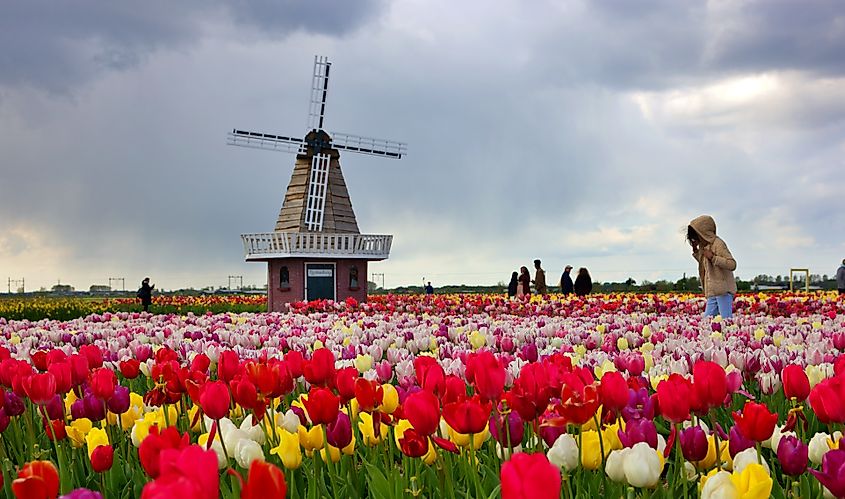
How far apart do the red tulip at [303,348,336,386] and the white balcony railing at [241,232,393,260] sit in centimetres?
2340

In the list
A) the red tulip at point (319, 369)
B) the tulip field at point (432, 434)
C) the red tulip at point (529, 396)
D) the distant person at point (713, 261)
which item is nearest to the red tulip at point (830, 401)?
the tulip field at point (432, 434)

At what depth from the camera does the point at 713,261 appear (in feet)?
39.4

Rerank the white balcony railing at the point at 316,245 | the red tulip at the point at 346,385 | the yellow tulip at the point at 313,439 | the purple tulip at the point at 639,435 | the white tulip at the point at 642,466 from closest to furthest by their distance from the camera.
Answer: the white tulip at the point at 642,466 → the purple tulip at the point at 639,435 → the yellow tulip at the point at 313,439 → the red tulip at the point at 346,385 → the white balcony railing at the point at 316,245

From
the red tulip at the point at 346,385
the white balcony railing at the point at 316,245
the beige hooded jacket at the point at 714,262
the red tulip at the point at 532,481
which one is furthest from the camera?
the white balcony railing at the point at 316,245

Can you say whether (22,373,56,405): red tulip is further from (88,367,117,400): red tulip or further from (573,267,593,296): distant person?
(573,267,593,296): distant person

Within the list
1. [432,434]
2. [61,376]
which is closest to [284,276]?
[61,376]

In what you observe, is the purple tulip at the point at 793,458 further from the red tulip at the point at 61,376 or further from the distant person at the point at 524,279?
the distant person at the point at 524,279

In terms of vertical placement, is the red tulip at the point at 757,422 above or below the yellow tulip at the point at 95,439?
above

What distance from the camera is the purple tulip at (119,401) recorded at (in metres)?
3.30

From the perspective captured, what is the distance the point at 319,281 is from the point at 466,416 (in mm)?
25108

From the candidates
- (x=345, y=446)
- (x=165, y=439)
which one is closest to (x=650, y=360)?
(x=345, y=446)

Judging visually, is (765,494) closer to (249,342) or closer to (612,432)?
(612,432)

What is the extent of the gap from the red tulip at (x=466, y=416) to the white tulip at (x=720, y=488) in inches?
26.3

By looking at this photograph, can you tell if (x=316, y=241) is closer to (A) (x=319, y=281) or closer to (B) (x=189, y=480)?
(A) (x=319, y=281)
